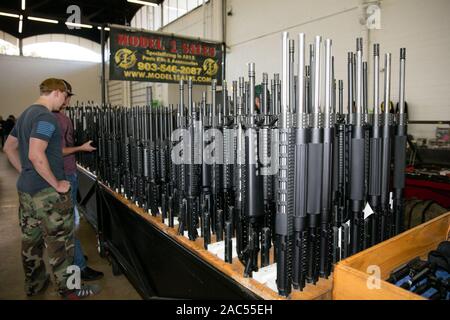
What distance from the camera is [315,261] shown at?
1.12m

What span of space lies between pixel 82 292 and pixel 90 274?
306 millimetres

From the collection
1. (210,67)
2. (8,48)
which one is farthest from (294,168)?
(8,48)

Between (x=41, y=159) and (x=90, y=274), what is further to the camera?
(x=90, y=274)

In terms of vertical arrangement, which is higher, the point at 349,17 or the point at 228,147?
the point at 349,17

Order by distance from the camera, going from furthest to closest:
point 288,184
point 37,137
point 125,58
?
point 125,58
point 37,137
point 288,184

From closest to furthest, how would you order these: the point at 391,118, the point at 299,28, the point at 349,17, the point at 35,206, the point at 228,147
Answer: the point at 391,118
the point at 228,147
the point at 35,206
the point at 349,17
the point at 299,28

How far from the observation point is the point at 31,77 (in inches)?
529

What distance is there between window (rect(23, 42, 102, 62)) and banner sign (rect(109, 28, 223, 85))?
1163 centimetres

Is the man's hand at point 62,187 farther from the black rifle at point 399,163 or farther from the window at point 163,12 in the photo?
the window at point 163,12

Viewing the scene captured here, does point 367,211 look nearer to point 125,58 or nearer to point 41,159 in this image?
point 41,159

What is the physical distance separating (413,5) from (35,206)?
4.69 metres

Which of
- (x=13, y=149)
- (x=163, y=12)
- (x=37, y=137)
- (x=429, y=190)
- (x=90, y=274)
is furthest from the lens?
(x=163, y=12)

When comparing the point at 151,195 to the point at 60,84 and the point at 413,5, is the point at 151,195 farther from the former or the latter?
the point at 413,5

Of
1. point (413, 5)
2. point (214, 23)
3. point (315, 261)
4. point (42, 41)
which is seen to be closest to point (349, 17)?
point (413, 5)
